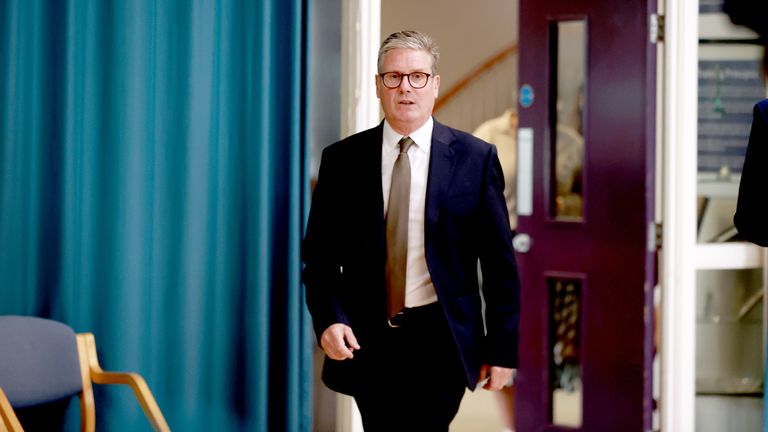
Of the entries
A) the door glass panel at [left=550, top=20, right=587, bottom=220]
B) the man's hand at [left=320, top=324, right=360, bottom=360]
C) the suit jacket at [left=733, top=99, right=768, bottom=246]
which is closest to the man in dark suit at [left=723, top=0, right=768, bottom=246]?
the suit jacket at [left=733, top=99, right=768, bottom=246]

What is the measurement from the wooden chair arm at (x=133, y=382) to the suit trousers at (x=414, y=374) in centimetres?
73

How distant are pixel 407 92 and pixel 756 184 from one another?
2.28 feet

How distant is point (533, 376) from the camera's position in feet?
11.2

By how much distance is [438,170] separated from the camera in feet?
5.94

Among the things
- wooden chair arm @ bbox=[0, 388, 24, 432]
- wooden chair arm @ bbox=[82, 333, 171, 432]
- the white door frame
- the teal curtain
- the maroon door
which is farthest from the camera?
the maroon door

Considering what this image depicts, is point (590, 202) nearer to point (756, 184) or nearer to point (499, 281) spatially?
point (499, 281)

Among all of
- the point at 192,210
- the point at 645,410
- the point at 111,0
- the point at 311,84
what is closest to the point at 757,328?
the point at 645,410

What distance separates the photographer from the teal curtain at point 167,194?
2436mm

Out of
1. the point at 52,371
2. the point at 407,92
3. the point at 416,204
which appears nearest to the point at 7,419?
the point at 52,371

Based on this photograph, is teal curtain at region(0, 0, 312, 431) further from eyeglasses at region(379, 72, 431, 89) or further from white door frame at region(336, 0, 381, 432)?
eyeglasses at region(379, 72, 431, 89)

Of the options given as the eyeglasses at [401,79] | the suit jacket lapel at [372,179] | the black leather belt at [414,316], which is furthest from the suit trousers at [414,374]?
the eyeglasses at [401,79]

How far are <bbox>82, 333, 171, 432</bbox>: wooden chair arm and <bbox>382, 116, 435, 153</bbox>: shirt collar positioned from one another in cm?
98

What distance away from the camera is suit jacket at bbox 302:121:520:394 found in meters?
1.79

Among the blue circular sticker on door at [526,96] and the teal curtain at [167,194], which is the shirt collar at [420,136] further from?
the blue circular sticker on door at [526,96]
